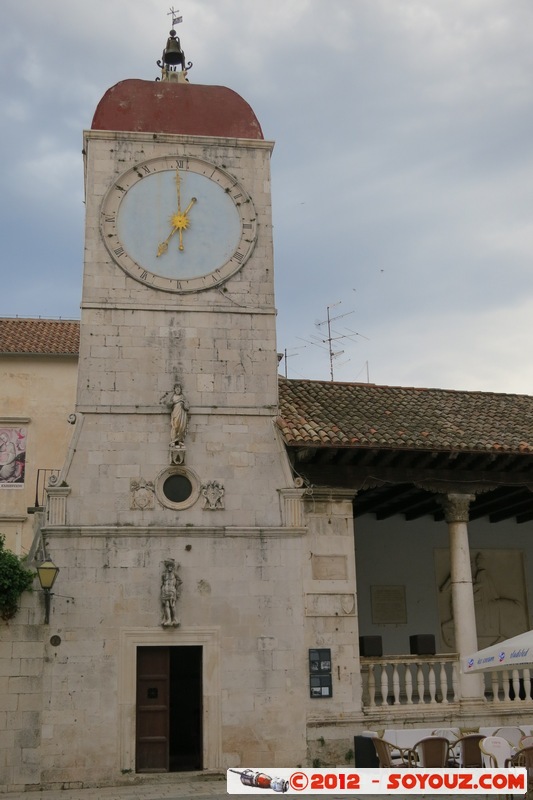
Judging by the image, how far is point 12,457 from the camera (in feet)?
93.5

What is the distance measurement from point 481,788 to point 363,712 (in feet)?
20.0

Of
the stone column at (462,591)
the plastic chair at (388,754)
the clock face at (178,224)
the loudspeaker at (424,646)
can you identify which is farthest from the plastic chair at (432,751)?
the clock face at (178,224)

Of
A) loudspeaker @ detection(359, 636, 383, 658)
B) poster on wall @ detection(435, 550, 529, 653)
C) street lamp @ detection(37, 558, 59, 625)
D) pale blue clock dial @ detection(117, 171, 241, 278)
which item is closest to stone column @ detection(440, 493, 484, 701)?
loudspeaker @ detection(359, 636, 383, 658)

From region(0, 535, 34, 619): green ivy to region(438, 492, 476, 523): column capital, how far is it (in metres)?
7.74

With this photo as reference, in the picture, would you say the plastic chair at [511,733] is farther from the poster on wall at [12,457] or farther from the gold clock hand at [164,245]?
the poster on wall at [12,457]

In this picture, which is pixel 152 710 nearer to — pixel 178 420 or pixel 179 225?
pixel 178 420

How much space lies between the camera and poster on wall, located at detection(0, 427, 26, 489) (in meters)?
28.3

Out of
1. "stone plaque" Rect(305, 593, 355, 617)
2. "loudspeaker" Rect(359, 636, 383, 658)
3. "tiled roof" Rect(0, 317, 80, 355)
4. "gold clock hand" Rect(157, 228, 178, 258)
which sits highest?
"tiled roof" Rect(0, 317, 80, 355)

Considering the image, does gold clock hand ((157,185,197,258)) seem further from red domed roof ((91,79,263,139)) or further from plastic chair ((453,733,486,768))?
plastic chair ((453,733,486,768))

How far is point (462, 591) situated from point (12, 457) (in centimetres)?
1561

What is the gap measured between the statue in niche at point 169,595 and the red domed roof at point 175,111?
838 centimetres

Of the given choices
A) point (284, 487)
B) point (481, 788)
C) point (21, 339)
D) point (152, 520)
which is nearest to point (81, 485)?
point (152, 520)

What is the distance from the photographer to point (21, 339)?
29.8 m

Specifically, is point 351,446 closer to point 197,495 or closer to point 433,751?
point 197,495
